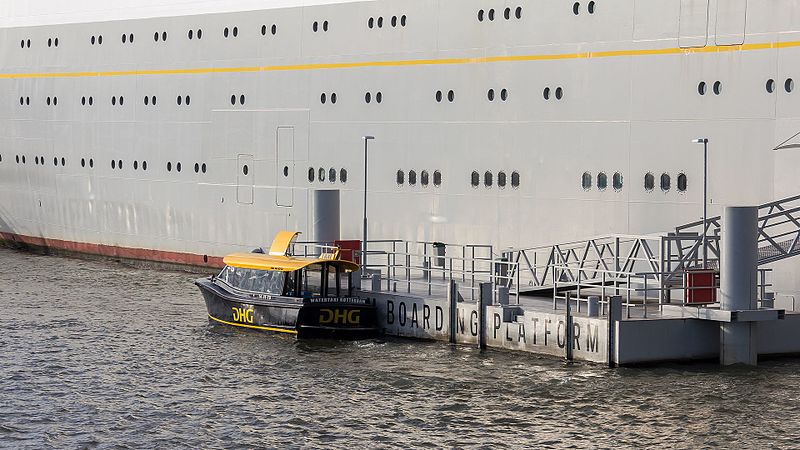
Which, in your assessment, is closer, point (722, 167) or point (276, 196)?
point (722, 167)

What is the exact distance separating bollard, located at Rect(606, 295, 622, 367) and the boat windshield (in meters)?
5.95

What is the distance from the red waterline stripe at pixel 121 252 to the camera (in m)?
33.3

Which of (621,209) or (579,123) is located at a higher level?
(579,123)

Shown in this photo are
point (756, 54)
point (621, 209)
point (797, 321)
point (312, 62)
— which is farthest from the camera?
point (312, 62)

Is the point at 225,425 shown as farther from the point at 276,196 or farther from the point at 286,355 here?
the point at 276,196

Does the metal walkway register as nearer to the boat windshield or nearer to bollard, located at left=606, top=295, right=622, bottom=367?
bollard, located at left=606, top=295, right=622, bottom=367

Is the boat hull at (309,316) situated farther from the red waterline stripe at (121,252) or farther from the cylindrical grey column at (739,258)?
the red waterline stripe at (121,252)

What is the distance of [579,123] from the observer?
24.7 meters

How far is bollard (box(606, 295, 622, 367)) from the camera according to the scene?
19609 mm

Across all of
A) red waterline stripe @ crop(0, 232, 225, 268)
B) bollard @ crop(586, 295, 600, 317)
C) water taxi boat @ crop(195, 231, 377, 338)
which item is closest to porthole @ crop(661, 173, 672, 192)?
bollard @ crop(586, 295, 600, 317)

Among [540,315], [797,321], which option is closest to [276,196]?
[540,315]

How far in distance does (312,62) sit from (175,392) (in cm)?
1234

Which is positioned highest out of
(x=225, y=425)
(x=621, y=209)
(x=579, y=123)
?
(x=579, y=123)

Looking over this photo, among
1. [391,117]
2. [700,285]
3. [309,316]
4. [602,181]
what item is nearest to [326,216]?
[391,117]
